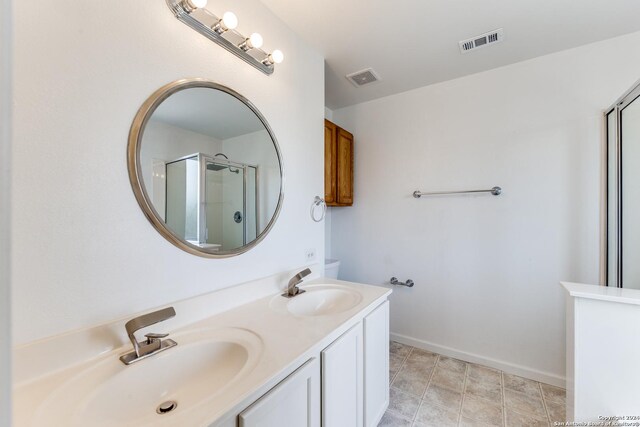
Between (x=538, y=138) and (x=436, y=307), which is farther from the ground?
(x=538, y=138)

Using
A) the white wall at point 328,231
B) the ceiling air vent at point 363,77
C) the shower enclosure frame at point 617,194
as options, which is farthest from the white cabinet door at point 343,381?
the ceiling air vent at point 363,77

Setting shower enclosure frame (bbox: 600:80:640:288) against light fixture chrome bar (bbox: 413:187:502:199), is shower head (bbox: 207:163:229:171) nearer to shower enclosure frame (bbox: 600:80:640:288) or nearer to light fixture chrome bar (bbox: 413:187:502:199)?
light fixture chrome bar (bbox: 413:187:502:199)

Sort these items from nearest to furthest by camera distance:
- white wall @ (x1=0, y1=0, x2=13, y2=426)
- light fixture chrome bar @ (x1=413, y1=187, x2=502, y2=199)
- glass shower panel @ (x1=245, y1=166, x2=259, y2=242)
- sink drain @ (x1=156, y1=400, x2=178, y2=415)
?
white wall @ (x1=0, y1=0, x2=13, y2=426) → sink drain @ (x1=156, y1=400, x2=178, y2=415) → glass shower panel @ (x1=245, y1=166, x2=259, y2=242) → light fixture chrome bar @ (x1=413, y1=187, x2=502, y2=199)

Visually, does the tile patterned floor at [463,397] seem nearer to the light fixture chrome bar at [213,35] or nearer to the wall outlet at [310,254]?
the wall outlet at [310,254]

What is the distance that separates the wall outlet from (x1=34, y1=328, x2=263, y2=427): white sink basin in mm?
797

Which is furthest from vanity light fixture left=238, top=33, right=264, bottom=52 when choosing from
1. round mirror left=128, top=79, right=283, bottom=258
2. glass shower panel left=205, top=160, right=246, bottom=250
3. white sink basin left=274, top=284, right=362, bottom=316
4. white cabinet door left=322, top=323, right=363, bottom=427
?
white cabinet door left=322, top=323, right=363, bottom=427

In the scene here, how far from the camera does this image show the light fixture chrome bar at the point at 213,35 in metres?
1.05

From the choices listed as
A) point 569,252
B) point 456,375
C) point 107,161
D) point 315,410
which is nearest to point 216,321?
point 315,410

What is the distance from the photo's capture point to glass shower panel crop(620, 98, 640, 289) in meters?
1.53

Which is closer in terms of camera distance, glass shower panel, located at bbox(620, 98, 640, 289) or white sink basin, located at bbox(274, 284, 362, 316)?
white sink basin, located at bbox(274, 284, 362, 316)

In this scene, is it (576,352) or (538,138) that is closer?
(576,352)

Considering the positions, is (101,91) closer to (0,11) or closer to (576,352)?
(0,11)

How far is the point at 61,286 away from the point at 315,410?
91 cm

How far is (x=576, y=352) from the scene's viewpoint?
→ 111cm
